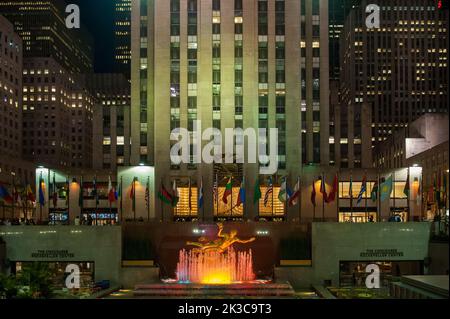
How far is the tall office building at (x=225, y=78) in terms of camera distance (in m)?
80.4

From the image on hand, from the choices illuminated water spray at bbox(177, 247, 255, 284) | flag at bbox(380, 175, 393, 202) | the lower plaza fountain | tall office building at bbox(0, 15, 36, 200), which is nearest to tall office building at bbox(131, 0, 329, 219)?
flag at bbox(380, 175, 393, 202)

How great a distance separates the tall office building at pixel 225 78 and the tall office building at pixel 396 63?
82.6 metres

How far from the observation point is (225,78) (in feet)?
264

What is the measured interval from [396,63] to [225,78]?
114508 millimetres

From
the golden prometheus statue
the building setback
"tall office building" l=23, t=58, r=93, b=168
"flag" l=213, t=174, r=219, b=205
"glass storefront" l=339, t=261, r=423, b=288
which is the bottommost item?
"glass storefront" l=339, t=261, r=423, b=288

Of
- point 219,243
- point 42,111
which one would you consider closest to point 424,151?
point 219,243

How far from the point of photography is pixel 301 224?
58250mm

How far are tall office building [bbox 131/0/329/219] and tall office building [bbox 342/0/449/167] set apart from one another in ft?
271

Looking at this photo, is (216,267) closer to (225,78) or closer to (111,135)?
(225,78)

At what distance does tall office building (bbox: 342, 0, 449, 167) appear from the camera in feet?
539

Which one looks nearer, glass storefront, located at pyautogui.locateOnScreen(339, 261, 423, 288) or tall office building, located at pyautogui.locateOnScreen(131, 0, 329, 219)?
glass storefront, located at pyautogui.locateOnScreen(339, 261, 423, 288)

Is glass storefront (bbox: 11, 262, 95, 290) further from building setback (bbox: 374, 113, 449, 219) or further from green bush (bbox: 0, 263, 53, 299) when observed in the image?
building setback (bbox: 374, 113, 449, 219)

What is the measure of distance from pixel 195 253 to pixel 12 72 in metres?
119
